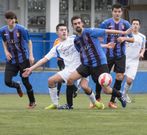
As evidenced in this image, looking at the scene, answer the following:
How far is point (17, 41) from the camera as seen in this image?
1403cm

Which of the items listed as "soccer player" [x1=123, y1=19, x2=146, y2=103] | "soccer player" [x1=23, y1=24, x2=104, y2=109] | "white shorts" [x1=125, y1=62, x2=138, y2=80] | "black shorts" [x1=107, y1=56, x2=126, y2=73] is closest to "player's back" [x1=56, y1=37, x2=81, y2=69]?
"soccer player" [x1=23, y1=24, x2=104, y2=109]

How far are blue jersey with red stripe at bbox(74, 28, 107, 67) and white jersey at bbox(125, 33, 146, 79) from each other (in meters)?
4.11

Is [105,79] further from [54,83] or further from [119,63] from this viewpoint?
[119,63]

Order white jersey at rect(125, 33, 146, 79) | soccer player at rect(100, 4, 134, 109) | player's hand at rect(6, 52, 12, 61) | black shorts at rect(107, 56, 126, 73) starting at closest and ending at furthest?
player's hand at rect(6, 52, 12, 61) → soccer player at rect(100, 4, 134, 109) → black shorts at rect(107, 56, 126, 73) → white jersey at rect(125, 33, 146, 79)

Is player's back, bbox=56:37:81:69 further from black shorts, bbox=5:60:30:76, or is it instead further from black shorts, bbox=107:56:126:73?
black shorts, bbox=107:56:126:73

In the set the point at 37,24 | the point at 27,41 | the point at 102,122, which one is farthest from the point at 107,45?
the point at 37,24

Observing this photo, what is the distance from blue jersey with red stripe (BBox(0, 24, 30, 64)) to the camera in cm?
1396

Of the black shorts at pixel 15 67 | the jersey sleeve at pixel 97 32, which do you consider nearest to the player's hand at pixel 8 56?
the black shorts at pixel 15 67

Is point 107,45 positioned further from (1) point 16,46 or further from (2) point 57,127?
(2) point 57,127

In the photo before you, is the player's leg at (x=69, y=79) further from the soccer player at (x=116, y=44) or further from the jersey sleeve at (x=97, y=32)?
the soccer player at (x=116, y=44)

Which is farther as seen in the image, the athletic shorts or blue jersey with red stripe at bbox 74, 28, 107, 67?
the athletic shorts

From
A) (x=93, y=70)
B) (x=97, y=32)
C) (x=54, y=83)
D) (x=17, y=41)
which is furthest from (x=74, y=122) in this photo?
(x=17, y=41)

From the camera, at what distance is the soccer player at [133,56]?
17.1 m

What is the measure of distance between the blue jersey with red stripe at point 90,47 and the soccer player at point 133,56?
3.99 m
